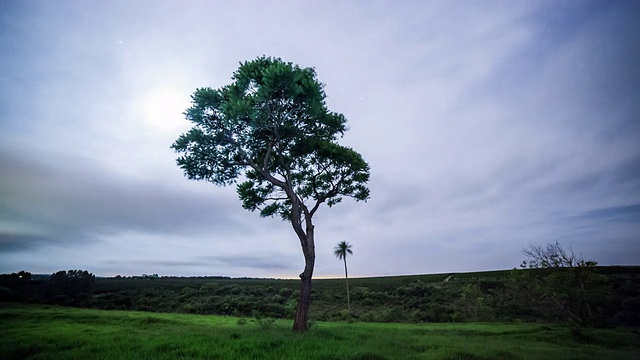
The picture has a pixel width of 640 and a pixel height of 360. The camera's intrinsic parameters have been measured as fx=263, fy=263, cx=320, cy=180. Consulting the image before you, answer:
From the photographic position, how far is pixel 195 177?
15586mm

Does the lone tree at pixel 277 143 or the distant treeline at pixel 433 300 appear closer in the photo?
the lone tree at pixel 277 143

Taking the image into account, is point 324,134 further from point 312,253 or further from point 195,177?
point 195,177

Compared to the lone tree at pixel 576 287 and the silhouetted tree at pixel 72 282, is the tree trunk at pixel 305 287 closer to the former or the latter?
the lone tree at pixel 576 287

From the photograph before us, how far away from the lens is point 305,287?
13.4 m

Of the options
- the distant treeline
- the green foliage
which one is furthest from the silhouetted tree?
the green foliage

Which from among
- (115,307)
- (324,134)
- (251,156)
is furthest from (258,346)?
(115,307)

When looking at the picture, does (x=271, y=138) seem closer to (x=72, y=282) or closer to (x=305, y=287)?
(x=305, y=287)

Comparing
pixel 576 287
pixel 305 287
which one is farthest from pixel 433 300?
pixel 305 287

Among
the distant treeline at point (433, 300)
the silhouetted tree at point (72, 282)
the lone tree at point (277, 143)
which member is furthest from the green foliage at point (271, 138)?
the silhouetted tree at point (72, 282)

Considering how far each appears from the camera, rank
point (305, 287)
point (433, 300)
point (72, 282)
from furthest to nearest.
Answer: point (72, 282) → point (433, 300) → point (305, 287)

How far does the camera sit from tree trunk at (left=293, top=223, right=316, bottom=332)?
43.0 feet

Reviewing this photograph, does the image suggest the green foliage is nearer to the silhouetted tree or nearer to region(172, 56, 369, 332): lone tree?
region(172, 56, 369, 332): lone tree

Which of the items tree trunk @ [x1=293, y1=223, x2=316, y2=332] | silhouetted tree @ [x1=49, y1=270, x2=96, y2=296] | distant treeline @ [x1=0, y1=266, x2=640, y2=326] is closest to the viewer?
tree trunk @ [x1=293, y1=223, x2=316, y2=332]

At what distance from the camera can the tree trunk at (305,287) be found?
13.1 metres
